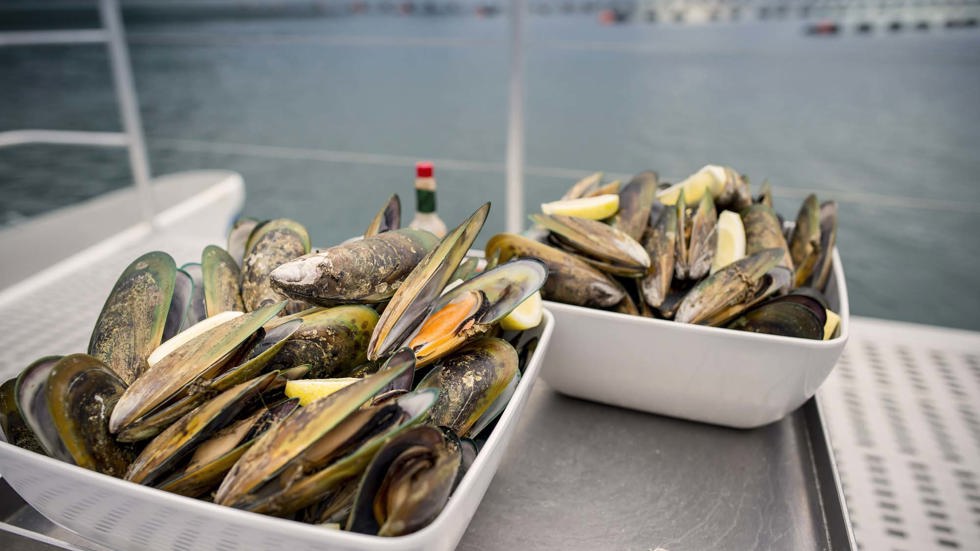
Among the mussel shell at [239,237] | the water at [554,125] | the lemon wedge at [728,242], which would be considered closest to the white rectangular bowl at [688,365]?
the lemon wedge at [728,242]

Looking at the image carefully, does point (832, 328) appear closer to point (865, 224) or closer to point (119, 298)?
point (119, 298)

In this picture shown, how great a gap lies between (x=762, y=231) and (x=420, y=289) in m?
0.43

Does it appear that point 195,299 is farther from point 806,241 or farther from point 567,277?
point 806,241

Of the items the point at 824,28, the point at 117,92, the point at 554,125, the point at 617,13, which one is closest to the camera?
the point at 117,92

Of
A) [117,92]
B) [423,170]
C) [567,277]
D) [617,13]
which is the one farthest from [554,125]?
[567,277]

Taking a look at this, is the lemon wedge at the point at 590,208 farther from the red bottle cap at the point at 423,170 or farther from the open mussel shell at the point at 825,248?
the open mussel shell at the point at 825,248

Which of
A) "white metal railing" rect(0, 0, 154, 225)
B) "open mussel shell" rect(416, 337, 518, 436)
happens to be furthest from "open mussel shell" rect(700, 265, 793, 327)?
"white metal railing" rect(0, 0, 154, 225)

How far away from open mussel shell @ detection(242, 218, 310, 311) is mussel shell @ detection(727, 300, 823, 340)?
43 cm

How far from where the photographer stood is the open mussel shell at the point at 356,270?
0.47 m

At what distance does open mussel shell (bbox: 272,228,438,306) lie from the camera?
465 millimetres

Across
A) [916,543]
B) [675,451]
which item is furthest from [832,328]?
[916,543]

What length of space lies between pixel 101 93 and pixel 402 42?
774 inches

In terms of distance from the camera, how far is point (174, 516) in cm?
36

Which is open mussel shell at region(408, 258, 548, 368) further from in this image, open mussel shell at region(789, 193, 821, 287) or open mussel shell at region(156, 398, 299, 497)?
open mussel shell at region(789, 193, 821, 287)
